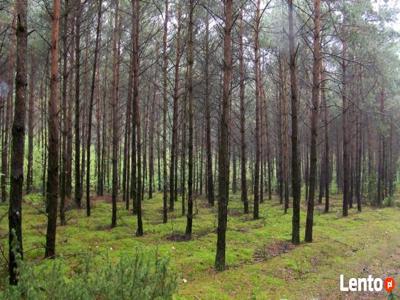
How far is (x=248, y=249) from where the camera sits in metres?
9.81

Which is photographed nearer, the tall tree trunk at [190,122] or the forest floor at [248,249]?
the forest floor at [248,249]

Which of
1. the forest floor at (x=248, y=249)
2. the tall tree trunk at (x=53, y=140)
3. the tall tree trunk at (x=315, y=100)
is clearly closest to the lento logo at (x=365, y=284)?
the forest floor at (x=248, y=249)

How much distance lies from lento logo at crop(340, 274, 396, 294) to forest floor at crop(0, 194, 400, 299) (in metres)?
0.18

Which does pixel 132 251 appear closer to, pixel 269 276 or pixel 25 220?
pixel 269 276

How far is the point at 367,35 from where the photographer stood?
12.5 m

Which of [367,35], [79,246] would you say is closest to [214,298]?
[79,246]

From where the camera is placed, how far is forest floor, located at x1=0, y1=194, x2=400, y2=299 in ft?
22.9

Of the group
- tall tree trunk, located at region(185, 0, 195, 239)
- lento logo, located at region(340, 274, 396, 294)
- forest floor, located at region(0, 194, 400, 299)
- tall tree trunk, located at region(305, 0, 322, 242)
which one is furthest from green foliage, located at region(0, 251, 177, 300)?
tall tree trunk, located at region(305, 0, 322, 242)

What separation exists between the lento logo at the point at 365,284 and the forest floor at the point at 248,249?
18 centimetres

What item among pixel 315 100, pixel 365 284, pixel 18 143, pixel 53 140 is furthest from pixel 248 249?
pixel 18 143

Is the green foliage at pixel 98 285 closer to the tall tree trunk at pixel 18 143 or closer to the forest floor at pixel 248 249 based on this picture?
the forest floor at pixel 248 249

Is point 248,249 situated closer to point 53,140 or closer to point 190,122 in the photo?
point 190,122

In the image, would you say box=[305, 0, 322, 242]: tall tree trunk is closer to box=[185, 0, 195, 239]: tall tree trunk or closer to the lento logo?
the lento logo

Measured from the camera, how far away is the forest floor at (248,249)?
275 inches
